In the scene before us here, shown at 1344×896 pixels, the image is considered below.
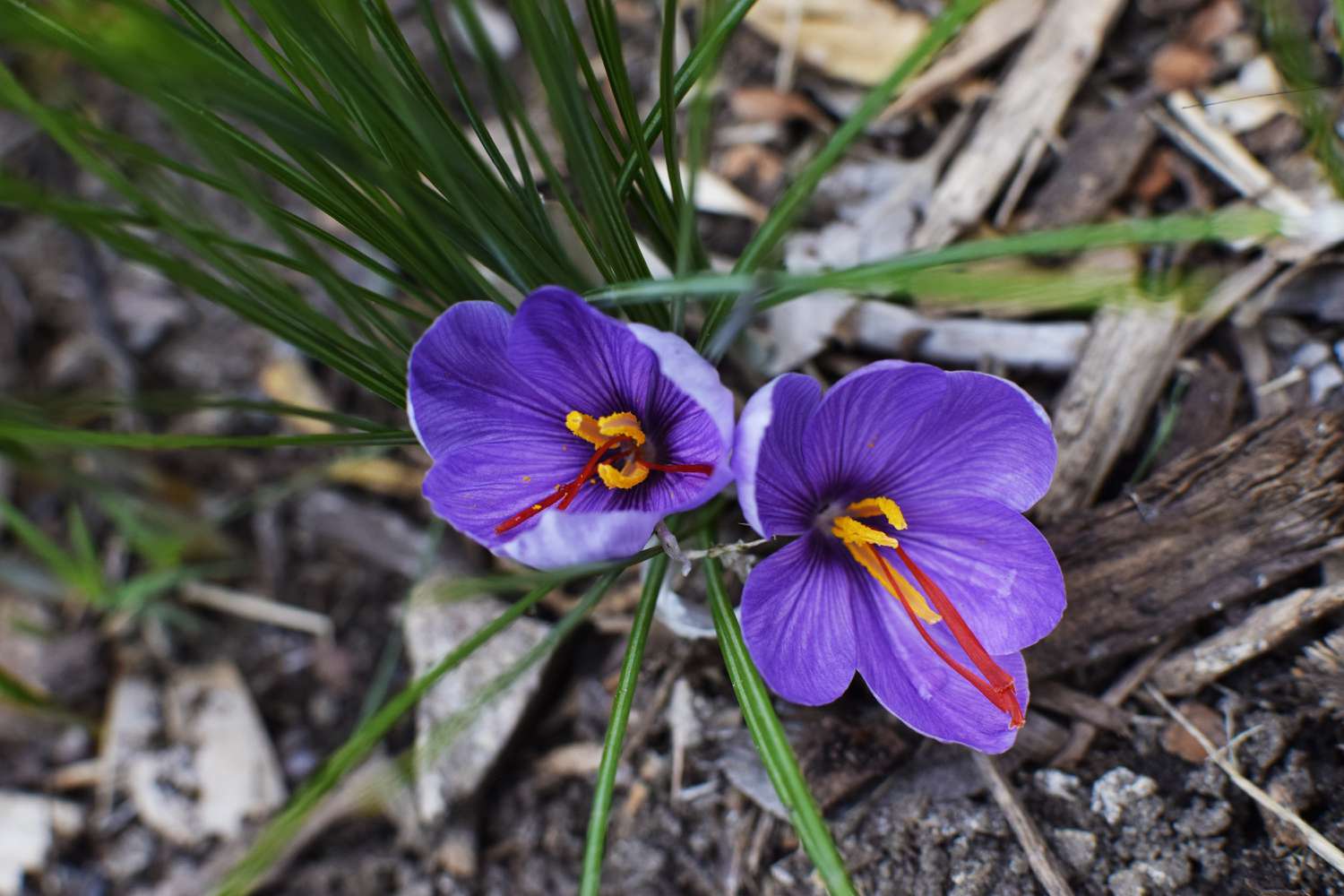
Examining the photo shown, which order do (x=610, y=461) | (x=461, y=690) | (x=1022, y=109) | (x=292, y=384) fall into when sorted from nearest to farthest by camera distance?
(x=610, y=461)
(x=461, y=690)
(x=1022, y=109)
(x=292, y=384)

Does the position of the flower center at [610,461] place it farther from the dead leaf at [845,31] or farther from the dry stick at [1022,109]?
the dead leaf at [845,31]

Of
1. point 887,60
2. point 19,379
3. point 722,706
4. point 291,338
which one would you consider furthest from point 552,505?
point 19,379

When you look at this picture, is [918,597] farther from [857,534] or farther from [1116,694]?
[1116,694]

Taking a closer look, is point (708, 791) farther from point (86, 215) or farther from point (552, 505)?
point (86, 215)

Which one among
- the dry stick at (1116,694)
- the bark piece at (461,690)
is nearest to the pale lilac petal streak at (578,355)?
the bark piece at (461,690)

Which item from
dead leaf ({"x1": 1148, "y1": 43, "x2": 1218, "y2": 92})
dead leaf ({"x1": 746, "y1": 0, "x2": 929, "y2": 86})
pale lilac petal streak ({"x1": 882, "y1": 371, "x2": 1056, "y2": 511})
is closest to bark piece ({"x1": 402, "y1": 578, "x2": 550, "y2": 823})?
pale lilac petal streak ({"x1": 882, "y1": 371, "x2": 1056, "y2": 511})

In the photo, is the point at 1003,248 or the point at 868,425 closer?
the point at 1003,248

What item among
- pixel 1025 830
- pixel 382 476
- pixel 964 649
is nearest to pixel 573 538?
pixel 964 649
